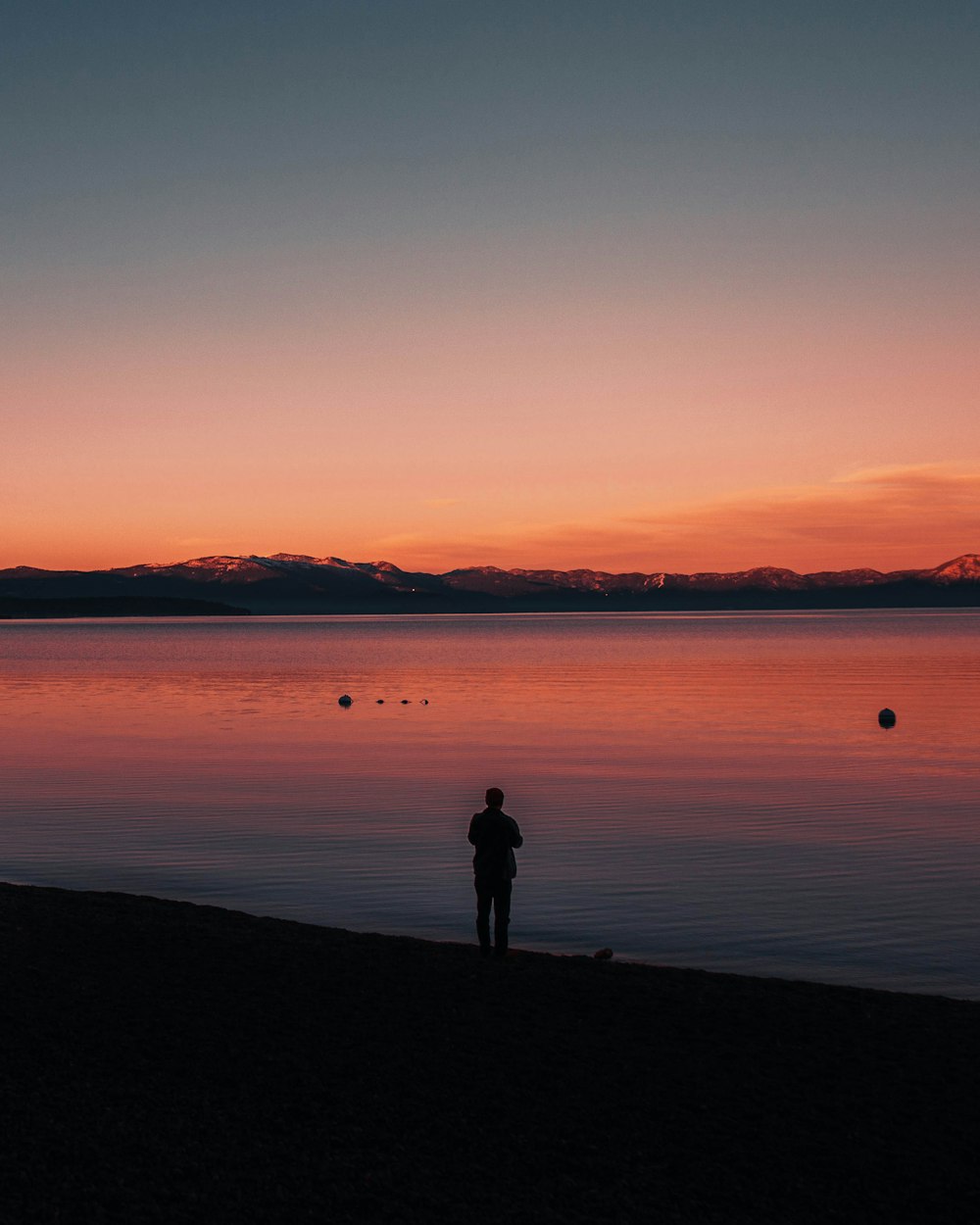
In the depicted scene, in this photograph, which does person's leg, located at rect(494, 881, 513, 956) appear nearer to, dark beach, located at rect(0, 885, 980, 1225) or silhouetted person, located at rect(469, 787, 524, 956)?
silhouetted person, located at rect(469, 787, 524, 956)

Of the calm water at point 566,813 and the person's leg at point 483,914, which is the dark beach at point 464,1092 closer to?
the person's leg at point 483,914

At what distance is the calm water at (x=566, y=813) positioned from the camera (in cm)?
1903

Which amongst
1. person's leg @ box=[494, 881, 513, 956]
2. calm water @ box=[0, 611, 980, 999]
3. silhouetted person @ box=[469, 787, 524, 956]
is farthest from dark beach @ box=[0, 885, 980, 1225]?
calm water @ box=[0, 611, 980, 999]

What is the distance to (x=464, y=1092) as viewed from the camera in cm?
1002

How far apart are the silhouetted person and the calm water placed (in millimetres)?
2751

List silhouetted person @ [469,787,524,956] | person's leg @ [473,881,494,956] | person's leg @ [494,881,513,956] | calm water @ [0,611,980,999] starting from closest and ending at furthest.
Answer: silhouetted person @ [469,787,524,956]
person's leg @ [494,881,513,956]
person's leg @ [473,881,494,956]
calm water @ [0,611,980,999]

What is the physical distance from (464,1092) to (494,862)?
4842 mm

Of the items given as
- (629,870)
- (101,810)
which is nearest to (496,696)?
(101,810)

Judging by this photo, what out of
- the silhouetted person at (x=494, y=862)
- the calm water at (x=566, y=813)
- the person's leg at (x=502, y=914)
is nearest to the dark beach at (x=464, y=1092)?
the person's leg at (x=502, y=914)

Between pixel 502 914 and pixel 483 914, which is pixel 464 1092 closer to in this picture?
pixel 502 914

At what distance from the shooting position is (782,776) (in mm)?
37531

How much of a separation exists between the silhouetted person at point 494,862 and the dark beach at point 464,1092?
656 millimetres

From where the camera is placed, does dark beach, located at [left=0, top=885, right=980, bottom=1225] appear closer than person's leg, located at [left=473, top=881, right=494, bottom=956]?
Yes

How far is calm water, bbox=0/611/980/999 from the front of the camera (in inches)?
749
